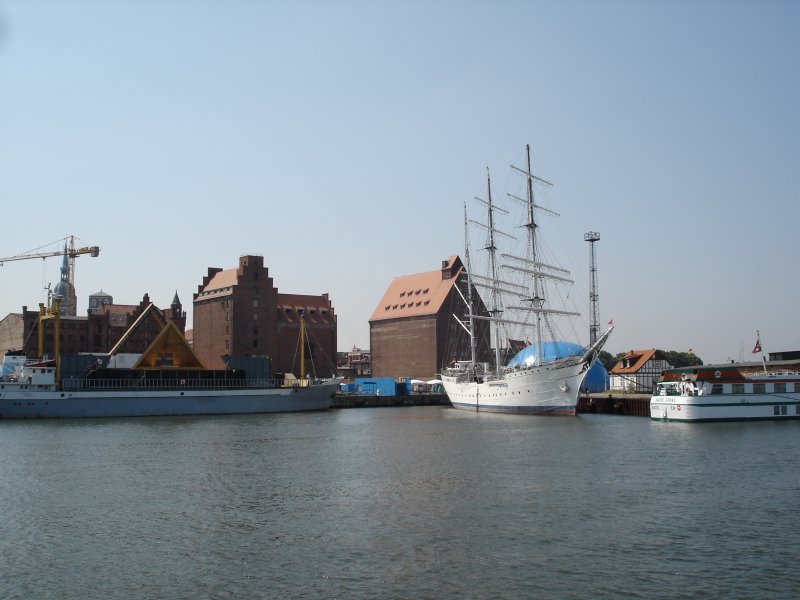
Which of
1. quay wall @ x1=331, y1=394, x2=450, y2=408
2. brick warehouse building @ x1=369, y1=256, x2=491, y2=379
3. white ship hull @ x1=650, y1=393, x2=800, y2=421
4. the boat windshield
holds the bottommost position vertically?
quay wall @ x1=331, y1=394, x2=450, y2=408

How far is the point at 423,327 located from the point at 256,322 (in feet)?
102

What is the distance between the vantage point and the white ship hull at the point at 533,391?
3179 inches

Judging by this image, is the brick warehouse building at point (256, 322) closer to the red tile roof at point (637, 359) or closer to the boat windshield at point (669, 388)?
the red tile roof at point (637, 359)

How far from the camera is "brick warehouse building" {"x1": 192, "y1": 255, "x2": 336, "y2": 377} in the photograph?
13525 centimetres

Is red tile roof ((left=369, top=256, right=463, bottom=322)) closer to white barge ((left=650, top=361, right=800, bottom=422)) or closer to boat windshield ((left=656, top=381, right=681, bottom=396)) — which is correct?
boat windshield ((left=656, top=381, right=681, bottom=396))

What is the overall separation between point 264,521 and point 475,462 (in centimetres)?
1763

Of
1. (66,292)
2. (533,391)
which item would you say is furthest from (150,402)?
(66,292)

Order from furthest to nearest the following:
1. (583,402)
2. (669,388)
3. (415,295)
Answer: (415,295) < (583,402) < (669,388)

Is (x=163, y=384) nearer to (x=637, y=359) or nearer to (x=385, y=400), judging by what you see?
(x=385, y=400)

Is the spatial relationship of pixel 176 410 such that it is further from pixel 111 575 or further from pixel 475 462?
pixel 111 575

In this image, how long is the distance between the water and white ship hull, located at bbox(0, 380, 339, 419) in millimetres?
33418

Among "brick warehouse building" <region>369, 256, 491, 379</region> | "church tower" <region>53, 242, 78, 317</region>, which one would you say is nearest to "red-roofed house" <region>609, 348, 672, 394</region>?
"brick warehouse building" <region>369, 256, 491, 379</region>

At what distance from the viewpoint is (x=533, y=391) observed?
279 feet

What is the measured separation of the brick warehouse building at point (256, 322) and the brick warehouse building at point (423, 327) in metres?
10.7
